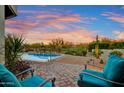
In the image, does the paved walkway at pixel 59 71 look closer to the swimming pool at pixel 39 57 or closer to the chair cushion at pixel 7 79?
Answer: the swimming pool at pixel 39 57

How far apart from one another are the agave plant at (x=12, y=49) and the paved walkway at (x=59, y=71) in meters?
0.64

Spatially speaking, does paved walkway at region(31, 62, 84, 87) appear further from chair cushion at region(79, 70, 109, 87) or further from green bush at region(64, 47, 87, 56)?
chair cushion at region(79, 70, 109, 87)

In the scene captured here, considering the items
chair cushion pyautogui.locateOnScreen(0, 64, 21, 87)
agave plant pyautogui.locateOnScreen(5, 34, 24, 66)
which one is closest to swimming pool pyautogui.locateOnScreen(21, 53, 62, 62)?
agave plant pyautogui.locateOnScreen(5, 34, 24, 66)

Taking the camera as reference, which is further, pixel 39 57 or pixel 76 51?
pixel 39 57

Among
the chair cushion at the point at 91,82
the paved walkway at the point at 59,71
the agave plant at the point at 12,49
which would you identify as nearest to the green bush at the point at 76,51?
the paved walkway at the point at 59,71

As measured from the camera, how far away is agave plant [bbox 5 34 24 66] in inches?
205

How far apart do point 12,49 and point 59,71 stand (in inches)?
54.6

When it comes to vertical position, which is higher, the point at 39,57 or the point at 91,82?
the point at 39,57

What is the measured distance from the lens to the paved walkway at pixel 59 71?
17.7 feet

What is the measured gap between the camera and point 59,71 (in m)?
5.72

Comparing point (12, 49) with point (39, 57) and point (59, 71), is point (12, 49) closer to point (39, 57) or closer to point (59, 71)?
point (39, 57)

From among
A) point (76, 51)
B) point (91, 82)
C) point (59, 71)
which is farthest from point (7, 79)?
point (76, 51)
